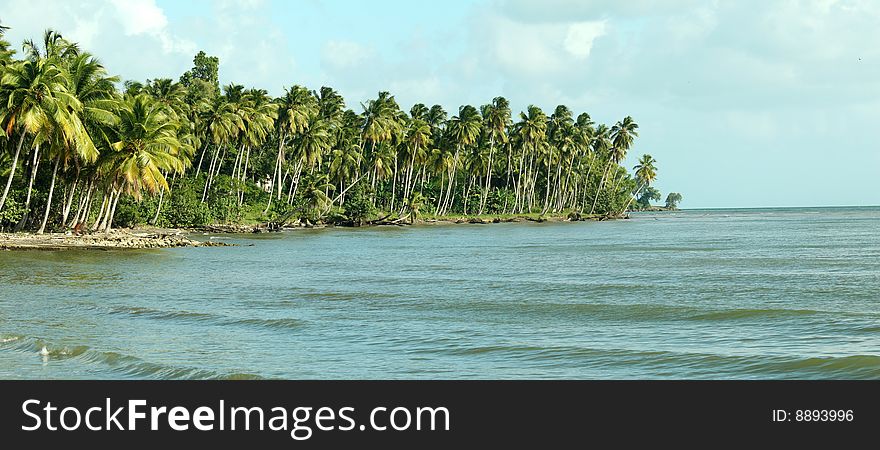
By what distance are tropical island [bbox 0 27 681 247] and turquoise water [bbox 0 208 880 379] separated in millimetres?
8459

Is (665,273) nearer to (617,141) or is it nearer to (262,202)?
(262,202)

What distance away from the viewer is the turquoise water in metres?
13.8

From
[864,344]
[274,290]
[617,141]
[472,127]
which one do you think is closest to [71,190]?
[274,290]

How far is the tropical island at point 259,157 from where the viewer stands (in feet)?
146

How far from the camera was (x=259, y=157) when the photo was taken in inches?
3307

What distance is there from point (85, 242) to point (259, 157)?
41.6m

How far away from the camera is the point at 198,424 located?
845 centimetres

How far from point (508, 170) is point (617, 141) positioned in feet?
72.3

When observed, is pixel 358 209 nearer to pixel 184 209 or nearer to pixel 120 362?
pixel 184 209

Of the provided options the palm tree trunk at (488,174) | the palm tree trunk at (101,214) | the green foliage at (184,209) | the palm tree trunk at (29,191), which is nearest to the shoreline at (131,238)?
the green foliage at (184,209)

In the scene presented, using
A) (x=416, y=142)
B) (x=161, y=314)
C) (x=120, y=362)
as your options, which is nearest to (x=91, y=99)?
(x=161, y=314)

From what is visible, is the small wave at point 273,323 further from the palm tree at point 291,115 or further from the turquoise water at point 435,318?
the palm tree at point 291,115

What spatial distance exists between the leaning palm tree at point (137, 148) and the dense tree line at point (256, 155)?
0.28ft

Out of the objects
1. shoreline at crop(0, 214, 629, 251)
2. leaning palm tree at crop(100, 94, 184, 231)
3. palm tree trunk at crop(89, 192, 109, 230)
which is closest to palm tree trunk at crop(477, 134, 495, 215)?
shoreline at crop(0, 214, 629, 251)
